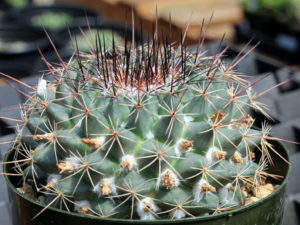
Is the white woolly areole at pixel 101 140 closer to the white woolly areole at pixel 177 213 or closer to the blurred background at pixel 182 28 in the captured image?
the white woolly areole at pixel 177 213

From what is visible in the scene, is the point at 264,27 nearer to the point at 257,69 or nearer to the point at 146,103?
the point at 257,69

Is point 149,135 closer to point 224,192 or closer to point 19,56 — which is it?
point 224,192

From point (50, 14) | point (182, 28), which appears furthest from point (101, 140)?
point (50, 14)

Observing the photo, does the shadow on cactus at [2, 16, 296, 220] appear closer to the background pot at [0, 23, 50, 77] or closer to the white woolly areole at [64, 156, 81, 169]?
the white woolly areole at [64, 156, 81, 169]

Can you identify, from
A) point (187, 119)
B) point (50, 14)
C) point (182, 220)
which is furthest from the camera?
point (50, 14)

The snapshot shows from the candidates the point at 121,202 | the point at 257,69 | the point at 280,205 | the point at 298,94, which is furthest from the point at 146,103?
the point at 257,69

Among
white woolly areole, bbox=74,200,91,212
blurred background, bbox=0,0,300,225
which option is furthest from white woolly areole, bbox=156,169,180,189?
blurred background, bbox=0,0,300,225

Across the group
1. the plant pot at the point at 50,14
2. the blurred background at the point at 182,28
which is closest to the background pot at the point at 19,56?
the blurred background at the point at 182,28
